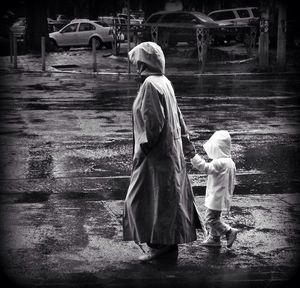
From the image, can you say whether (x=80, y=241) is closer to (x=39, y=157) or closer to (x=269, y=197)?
(x=269, y=197)

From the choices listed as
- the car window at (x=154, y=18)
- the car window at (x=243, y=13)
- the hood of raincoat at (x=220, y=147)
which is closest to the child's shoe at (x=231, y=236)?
the hood of raincoat at (x=220, y=147)

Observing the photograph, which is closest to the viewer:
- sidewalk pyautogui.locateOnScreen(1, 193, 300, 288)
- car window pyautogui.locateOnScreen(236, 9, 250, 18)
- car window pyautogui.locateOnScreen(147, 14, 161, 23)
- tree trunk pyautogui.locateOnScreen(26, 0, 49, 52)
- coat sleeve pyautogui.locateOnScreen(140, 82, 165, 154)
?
sidewalk pyautogui.locateOnScreen(1, 193, 300, 288)

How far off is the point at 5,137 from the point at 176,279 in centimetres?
684

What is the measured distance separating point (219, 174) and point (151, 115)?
0.91 metres

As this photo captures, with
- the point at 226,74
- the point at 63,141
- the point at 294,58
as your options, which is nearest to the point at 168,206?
the point at 63,141

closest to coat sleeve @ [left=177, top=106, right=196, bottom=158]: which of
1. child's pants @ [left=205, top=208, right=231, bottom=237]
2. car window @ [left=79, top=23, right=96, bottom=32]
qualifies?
child's pants @ [left=205, top=208, right=231, bottom=237]

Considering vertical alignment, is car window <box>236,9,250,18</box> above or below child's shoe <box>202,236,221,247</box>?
above

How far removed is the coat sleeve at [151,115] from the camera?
5.55 meters

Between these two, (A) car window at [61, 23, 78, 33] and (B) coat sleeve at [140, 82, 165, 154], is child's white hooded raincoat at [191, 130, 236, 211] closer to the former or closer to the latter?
(B) coat sleeve at [140, 82, 165, 154]

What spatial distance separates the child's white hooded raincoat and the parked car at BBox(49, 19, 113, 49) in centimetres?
3316

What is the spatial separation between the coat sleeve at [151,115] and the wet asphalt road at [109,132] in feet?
7.71

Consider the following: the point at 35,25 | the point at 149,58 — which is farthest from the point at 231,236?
the point at 35,25

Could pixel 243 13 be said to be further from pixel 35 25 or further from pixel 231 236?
pixel 231 236

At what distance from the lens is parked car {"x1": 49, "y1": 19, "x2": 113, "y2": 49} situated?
38.8 metres
